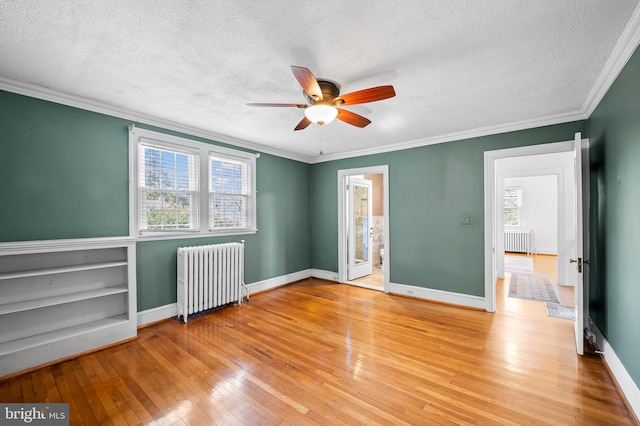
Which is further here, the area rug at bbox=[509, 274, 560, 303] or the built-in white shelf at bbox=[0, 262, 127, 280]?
the area rug at bbox=[509, 274, 560, 303]

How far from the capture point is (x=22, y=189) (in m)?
2.50

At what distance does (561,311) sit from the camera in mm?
3695

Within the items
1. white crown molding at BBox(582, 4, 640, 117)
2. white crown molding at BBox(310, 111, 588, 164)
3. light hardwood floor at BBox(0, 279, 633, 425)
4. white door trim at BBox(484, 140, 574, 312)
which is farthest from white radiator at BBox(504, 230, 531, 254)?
white crown molding at BBox(582, 4, 640, 117)

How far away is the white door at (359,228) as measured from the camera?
5.37m

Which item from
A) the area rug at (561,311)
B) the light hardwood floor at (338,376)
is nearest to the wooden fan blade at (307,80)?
the light hardwood floor at (338,376)

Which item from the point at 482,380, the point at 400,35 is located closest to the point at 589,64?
the point at 400,35

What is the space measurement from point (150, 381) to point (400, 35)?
3267 mm

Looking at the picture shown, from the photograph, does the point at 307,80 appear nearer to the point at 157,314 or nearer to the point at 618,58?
the point at 618,58

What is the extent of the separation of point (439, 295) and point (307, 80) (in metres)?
3.73

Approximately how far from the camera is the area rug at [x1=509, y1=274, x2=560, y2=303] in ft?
14.2

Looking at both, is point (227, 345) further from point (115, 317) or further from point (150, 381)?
point (115, 317)

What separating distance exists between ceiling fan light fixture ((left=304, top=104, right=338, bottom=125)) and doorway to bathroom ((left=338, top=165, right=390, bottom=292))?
257 cm

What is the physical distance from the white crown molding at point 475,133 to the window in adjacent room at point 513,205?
6.35 m

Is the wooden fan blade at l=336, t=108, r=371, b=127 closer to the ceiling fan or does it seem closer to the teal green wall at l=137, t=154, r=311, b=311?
the ceiling fan
